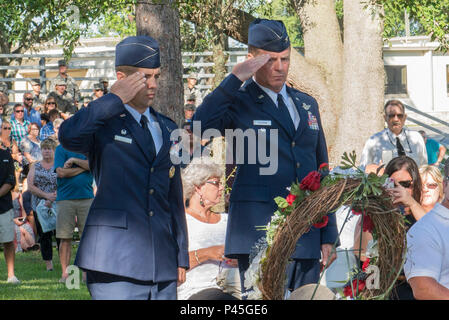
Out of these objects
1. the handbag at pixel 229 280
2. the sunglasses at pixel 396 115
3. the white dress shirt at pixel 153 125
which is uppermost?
the sunglasses at pixel 396 115

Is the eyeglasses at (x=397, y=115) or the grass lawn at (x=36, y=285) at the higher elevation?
the eyeglasses at (x=397, y=115)

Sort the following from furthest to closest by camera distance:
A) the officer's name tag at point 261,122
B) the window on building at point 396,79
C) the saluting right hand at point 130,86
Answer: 1. the window on building at point 396,79
2. the officer's name tag at point 261,122
3. the saluting right hand at point 130,86

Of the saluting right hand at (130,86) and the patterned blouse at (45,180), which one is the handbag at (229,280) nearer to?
the saluting right hand at (130,86)

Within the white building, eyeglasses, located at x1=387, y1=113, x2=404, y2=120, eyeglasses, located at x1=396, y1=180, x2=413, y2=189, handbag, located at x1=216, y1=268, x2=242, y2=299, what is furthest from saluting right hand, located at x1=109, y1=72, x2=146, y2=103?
the white building

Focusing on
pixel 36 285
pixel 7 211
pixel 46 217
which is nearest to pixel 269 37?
pixel 36 285

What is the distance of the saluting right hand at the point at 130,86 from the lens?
4.19 m

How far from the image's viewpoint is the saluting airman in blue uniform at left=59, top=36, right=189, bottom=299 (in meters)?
4.16

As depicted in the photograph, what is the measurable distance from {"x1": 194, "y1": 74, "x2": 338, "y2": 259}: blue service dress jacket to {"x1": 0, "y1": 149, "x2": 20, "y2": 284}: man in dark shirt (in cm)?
641

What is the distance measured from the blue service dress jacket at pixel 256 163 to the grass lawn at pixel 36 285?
505 cm

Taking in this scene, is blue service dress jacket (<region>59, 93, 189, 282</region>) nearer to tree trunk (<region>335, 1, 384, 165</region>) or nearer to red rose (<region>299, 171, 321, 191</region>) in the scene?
red rose (<region>299, 171, 321, 191</region>)

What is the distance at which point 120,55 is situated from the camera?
4.45 meters

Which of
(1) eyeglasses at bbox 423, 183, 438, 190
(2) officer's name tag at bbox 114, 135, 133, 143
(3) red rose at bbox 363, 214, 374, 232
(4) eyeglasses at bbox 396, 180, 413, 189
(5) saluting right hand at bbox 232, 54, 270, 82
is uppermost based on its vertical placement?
(5) saluting right hand at bbox 232, 54, 270, 82

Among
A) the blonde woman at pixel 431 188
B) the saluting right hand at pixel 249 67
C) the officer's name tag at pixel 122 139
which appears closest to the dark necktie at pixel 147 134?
the officer's name tag at pixel 122 139

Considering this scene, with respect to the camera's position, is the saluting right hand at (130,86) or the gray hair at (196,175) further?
the gray hair at (196,175)
